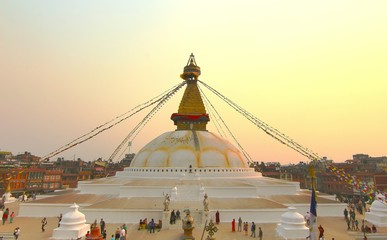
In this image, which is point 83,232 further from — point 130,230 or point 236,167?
point 236,167

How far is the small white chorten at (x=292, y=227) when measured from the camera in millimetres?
13938

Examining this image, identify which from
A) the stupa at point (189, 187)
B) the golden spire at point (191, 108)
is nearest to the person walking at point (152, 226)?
the stupa at point (189, 187)

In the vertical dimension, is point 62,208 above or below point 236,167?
below

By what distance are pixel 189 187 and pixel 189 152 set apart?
636 centimetres

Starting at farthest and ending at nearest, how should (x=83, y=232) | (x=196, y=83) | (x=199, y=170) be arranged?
(x=196, y=83) < (x=199, y=170) < (x=83, y=232)

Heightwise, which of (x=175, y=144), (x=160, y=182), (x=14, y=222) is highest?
(x=175, y=144)

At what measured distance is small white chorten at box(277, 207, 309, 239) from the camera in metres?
13.9

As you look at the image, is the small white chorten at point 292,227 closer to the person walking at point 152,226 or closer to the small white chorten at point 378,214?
the small white chorten at point 378,214

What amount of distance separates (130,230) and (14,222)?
8.16m

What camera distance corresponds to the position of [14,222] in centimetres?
1725

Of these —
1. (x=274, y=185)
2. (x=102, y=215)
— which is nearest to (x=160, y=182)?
(x=102, y=215)

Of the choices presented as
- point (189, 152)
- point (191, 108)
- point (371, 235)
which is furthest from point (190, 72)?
point (371, 235)

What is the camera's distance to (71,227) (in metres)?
14.0

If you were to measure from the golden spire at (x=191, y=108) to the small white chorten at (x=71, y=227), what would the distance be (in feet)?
56.9
